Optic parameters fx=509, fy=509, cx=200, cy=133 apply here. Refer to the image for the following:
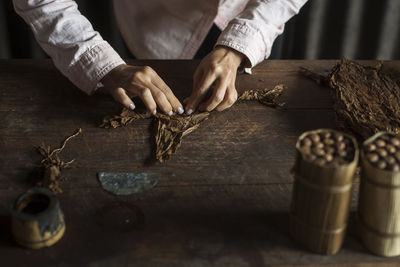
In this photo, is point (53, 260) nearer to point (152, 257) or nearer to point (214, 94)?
point (152, 257)

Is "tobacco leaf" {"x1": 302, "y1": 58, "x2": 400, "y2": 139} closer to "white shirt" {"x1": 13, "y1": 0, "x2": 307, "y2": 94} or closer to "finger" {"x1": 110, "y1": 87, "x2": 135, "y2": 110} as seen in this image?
"white shirt" {"x1": 13, "y1": 0, "x2": 307, "y2": 94}

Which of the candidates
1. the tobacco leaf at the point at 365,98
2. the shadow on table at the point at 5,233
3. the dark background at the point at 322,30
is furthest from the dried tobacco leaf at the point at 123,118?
the dark background at the point at 322,30

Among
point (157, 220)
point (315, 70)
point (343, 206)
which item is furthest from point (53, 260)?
point (315, 70)

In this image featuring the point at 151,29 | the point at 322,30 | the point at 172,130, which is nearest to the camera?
the point at 172,130

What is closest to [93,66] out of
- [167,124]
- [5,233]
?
[167,124]

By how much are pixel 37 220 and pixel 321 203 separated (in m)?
0.46

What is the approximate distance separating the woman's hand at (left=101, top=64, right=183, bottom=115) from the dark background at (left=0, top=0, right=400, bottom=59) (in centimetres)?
82

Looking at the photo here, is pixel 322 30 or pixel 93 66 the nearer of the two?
pixel 93 66

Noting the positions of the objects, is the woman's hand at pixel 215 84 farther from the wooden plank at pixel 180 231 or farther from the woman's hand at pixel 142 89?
the wooden plank at pixel 180 231

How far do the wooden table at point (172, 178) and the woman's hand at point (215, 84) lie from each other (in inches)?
1.6

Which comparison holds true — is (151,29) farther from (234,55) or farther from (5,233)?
(5,233)

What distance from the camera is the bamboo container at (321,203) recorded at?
2.65ft

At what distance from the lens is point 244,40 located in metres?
1.37

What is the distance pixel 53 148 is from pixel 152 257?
1.30ft
